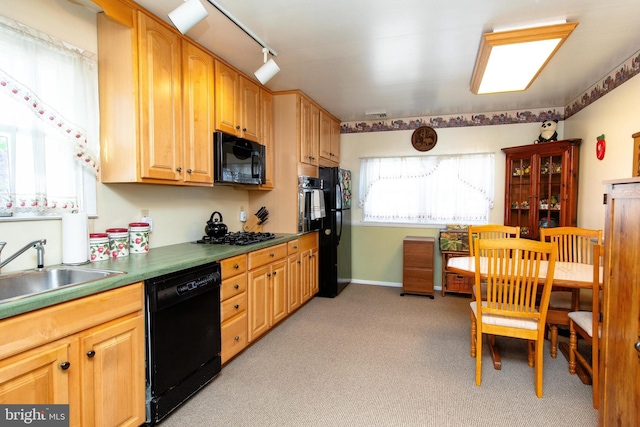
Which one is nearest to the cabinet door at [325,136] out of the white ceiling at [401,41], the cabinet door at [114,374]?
the white ceiling at [401,41]

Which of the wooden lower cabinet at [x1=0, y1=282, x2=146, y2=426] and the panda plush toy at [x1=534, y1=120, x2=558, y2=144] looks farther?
the panda plush toy at [x1=534, y1=120, x2=558, y2=144]

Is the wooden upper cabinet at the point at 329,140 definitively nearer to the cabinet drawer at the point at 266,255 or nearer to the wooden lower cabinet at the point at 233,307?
the cabinet drawer at the point at 266,255

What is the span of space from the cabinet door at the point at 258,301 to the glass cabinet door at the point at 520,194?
3.13 metres

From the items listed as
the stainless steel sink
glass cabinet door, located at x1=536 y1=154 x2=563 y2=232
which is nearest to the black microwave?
the stainless steel sink

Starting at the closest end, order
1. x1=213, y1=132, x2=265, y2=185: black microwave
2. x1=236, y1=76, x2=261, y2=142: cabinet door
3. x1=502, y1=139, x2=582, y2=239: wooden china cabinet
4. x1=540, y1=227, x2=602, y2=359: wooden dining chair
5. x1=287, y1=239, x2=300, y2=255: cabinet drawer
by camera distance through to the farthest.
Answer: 1. x1=540, y1=227, x2=602, y2=359: wooden dining chair
2. x1=213, y1=132, x2=265, y2=185: black microwave
3. x1=236, y1=76, x2=261, y2=142: cabinet door
4. x1=287, y1=239, x2=300, y2=255: cabinet drawer
5. x1=502, y1=139, x2=582, y2=239: wooden china cabinet

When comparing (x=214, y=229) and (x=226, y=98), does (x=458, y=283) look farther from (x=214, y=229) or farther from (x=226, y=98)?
(x=226, y=98)

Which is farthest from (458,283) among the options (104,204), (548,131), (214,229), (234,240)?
(104,204)

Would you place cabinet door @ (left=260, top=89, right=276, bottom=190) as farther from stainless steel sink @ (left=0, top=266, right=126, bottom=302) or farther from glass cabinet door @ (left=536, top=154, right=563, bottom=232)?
glass cabinet door @ (left=536, top=154, right=563, bottom=232)

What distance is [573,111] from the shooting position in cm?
380

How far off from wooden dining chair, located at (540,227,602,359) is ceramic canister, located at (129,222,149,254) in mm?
3063

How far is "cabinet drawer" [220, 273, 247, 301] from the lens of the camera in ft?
7.74

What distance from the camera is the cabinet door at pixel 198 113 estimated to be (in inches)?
94.3

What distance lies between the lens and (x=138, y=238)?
89.0 inches

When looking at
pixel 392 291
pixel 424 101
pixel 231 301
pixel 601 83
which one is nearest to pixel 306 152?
pixel 424 101
